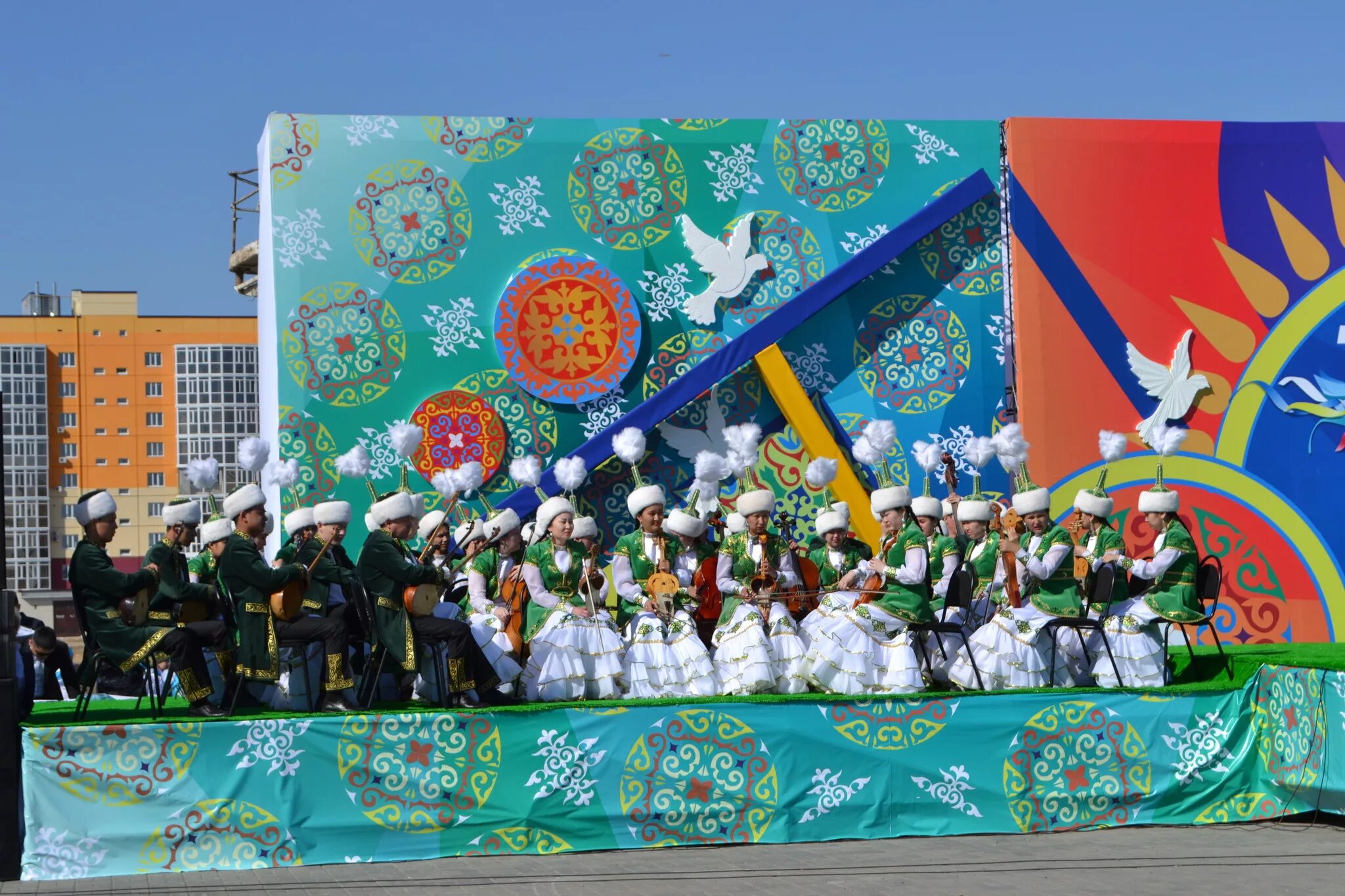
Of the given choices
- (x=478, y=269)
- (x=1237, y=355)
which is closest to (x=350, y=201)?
(x=478, y=269)

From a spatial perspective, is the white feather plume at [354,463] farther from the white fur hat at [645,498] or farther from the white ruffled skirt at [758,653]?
the white ruffled skirt at [758,653]

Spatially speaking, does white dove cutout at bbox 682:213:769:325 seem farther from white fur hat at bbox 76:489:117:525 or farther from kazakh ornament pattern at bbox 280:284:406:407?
white fur hat at bbox 76:489:117:525

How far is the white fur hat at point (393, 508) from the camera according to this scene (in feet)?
28.0

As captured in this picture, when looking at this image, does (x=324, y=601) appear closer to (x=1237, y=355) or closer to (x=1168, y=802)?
(x=1168, y=802)

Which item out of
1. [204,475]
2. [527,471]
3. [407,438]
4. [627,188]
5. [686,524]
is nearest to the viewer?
[204,475]

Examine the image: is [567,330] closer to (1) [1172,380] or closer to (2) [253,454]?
(2) [253,454]

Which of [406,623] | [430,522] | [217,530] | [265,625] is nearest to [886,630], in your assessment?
[406,623]

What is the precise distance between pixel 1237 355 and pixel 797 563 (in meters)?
5.79

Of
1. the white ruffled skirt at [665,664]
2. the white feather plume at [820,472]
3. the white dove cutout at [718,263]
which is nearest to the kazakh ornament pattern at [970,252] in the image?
the white dove cutout at [718,263]

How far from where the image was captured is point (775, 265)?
43.7 feet

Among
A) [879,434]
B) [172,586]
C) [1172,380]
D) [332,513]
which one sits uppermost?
[1172,380]

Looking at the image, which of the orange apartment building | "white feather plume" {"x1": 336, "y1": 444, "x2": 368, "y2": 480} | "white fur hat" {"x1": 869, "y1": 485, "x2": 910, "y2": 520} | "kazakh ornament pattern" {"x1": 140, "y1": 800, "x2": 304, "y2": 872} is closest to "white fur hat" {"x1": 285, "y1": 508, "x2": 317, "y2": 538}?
"white feather plume" {"x1": 336, "y1": 444, "x2": 368, "y2": 480}

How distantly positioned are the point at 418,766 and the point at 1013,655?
3580 millimetres

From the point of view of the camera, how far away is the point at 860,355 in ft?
44.2
